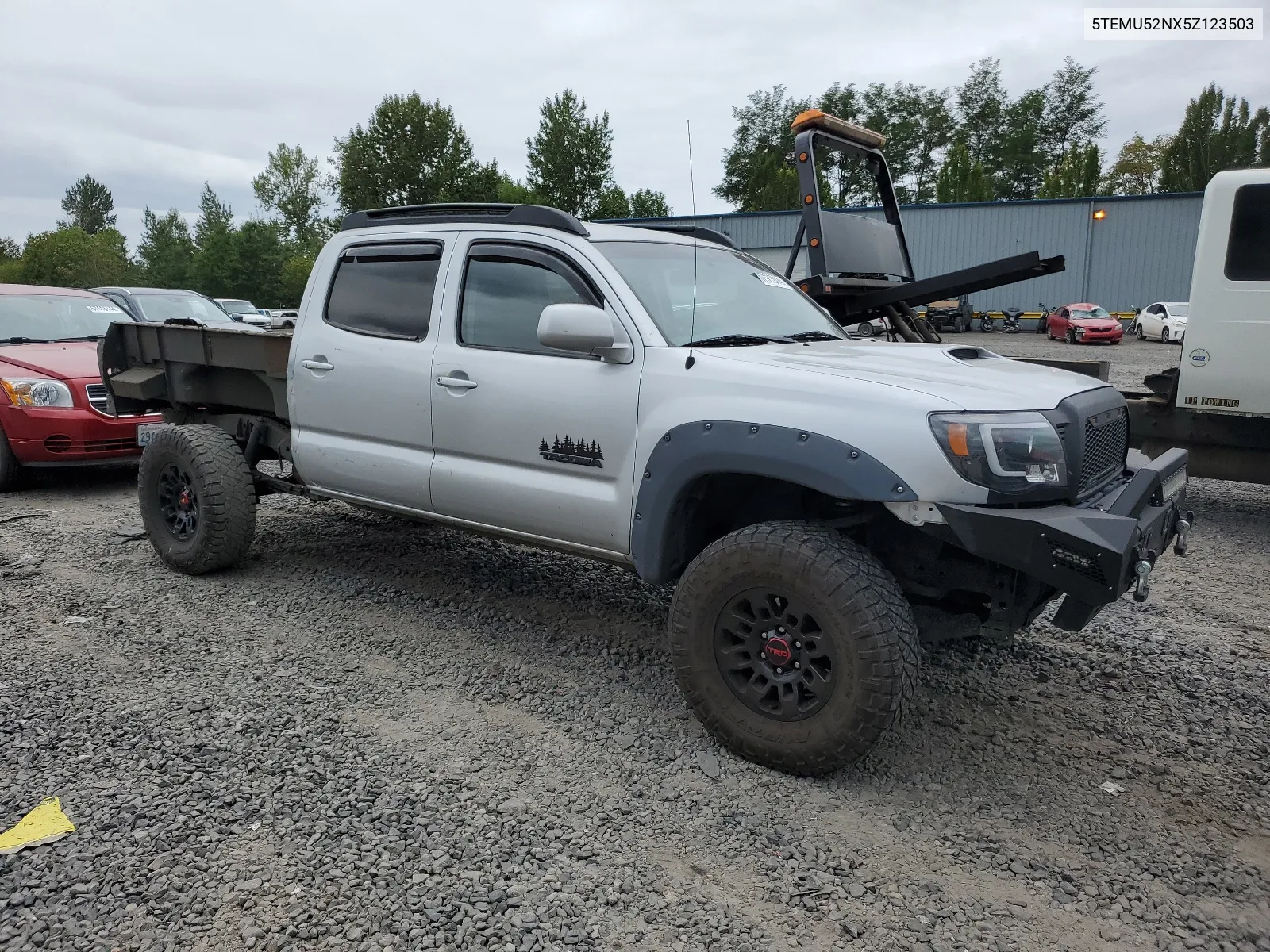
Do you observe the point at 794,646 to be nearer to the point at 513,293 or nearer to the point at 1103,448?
the point at 1103,448

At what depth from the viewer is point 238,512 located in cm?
521

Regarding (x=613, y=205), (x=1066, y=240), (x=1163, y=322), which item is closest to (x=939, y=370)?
(x=1163, y=322)

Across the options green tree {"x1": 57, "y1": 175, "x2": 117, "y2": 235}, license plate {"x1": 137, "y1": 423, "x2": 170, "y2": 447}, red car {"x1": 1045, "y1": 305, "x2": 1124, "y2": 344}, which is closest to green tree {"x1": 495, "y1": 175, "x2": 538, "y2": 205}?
red car {"x1": 1045, "y1": 305, "x2": 1124, "y2": 344}

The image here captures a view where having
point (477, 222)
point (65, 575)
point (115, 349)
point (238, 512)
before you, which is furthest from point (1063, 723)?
point (115, 349)

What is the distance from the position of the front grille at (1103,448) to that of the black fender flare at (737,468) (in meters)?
0.75

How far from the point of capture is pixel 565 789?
319cm

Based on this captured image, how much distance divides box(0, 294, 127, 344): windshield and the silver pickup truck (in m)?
4.51

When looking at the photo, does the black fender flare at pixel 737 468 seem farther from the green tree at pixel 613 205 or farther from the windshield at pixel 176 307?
the green tree at pixel 613 205

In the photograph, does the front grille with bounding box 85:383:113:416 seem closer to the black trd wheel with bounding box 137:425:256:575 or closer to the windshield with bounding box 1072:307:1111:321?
the black trd wheel with bounding box 137:425:256:575

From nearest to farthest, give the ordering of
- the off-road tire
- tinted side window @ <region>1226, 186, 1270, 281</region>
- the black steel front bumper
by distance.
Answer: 1. the black steel front bumper
2. tinted side window @ <region>1226, 186, 1270, 281</region>
3. the off-road tire

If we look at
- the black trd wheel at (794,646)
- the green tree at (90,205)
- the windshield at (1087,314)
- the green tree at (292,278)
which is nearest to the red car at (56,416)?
the black trd wheel at (794,646)

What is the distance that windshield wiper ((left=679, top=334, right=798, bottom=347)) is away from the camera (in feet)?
12.2

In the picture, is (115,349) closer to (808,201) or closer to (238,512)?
(238,512)

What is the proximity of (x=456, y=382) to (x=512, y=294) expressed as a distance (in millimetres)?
451
